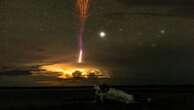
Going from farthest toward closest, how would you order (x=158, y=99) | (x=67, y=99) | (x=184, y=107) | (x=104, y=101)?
(x=67, y=99) < (x=158, y=99) < (x=104, y=101) < (x=184, y=107)

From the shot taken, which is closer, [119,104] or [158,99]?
[119,104]

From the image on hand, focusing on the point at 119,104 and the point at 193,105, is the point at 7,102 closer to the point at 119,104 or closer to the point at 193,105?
the point at 119,104

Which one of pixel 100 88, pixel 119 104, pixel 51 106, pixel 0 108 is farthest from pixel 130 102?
pixel 0 108

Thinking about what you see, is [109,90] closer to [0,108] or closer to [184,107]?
[184,107]

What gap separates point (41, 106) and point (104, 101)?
8.77 m

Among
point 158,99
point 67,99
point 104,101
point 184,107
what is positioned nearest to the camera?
point 184,107

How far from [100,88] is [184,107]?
462 inches

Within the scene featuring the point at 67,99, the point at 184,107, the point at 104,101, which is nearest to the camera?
the point at 184,107

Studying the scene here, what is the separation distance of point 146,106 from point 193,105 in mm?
5975

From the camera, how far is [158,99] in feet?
199

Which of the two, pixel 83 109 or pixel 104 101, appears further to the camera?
pixel 104 101

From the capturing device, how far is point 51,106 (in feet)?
187

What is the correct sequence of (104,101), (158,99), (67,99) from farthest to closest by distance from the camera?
(67,99) < (158,99) < (104,101)

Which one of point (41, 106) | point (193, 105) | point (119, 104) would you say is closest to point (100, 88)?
point (119, 104)
